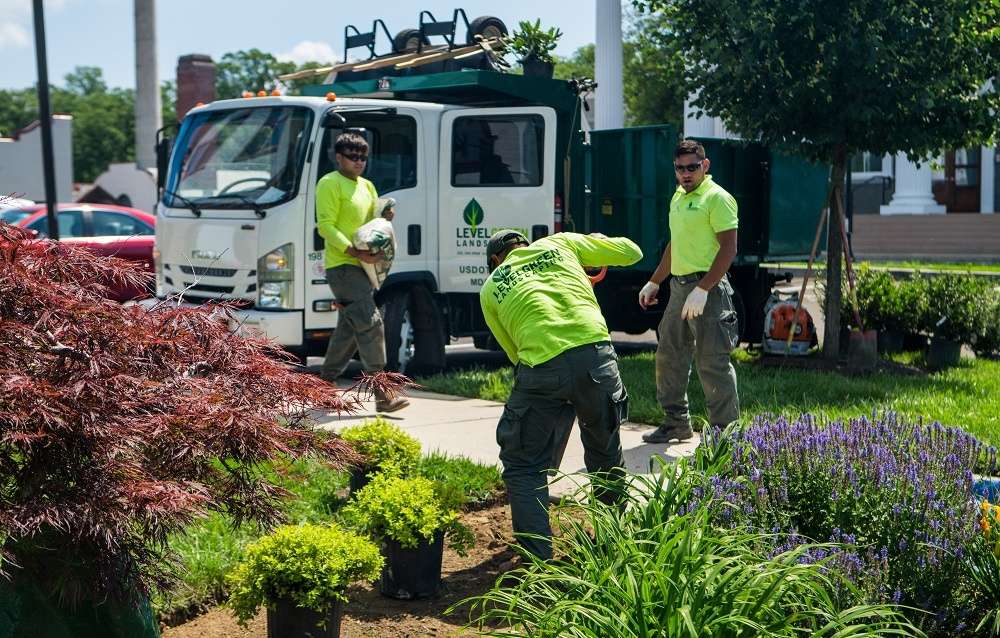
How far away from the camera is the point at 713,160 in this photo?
457 inches

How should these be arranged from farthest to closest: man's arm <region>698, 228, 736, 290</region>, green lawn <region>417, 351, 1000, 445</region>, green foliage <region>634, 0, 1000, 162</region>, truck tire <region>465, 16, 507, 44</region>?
truck tire <region>465, 16, 507, 44</region> < green foliage <region>634, 0, 1000, 162</region> < green lawn <region>417, 351, 1000, 445</region> < man's arm <region>698, 228, 736, 290</region>

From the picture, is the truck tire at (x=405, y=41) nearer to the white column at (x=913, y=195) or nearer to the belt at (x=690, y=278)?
the belt at (x=690, y=278)

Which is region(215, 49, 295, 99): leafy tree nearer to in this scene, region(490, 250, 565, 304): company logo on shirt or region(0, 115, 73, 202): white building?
region(0, 115, 73, 202): white building

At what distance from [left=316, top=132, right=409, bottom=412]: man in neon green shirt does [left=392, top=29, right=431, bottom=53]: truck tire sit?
158 inches

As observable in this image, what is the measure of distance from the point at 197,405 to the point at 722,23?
8.37 meters

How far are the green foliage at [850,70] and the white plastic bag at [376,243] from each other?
387cm

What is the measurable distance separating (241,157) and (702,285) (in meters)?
4.62

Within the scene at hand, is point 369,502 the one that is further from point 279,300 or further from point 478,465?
point 279,300

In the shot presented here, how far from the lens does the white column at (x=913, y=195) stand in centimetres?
3112

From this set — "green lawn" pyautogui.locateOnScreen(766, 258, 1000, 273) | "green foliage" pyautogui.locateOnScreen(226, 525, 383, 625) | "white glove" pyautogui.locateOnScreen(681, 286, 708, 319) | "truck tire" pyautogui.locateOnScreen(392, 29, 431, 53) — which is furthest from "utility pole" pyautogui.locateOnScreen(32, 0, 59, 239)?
"green lawn" pyautogui.locateOnScreen(766, 258, 1000, 273)

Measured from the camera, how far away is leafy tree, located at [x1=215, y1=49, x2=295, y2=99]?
10006 centimetres

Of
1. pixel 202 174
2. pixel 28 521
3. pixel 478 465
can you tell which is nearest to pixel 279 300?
pixel 202 174

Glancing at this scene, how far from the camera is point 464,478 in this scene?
6527 mm

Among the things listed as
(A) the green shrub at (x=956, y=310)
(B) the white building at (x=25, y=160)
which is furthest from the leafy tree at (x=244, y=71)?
(A) the green shrub at (x=956, y=310)
